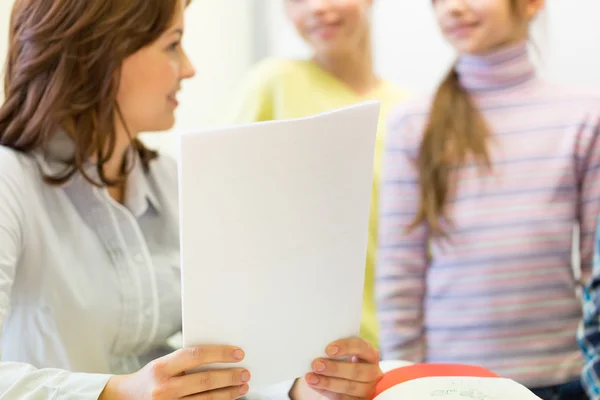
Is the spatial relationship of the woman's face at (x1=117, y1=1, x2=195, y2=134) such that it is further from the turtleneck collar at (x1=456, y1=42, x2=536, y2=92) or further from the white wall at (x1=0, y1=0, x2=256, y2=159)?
the white wall at (x1=0, y1=0, x2=256, y2=159)

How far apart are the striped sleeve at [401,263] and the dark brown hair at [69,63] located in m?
0.50

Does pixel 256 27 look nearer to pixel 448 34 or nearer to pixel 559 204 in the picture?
pixel 448 34

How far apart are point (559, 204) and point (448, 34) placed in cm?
35

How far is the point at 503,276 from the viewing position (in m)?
1.18

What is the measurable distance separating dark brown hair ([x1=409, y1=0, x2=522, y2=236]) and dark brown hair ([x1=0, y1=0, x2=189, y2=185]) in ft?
1.66

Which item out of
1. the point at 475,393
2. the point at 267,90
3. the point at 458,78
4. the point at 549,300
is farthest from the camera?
the point at 267,90

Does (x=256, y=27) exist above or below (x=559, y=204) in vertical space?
above

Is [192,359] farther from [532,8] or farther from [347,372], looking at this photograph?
[532,8]

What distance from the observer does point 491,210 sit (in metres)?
1.20

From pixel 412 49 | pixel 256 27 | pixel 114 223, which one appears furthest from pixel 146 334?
pixel 256 27

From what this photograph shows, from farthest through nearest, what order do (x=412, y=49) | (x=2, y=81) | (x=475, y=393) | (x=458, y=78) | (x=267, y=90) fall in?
(x=412, y=49)
(x=267, y=90)
(x=458, y=78)
(x=2, y=81)
(x=475, y=393)

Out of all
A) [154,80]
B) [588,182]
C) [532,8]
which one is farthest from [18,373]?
[532,8]

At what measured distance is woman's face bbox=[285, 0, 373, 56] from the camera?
1.42 metres

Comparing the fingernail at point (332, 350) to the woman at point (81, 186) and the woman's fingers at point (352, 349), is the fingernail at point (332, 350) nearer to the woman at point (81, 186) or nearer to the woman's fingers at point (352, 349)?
the woman's fingers at point (352, 349)
